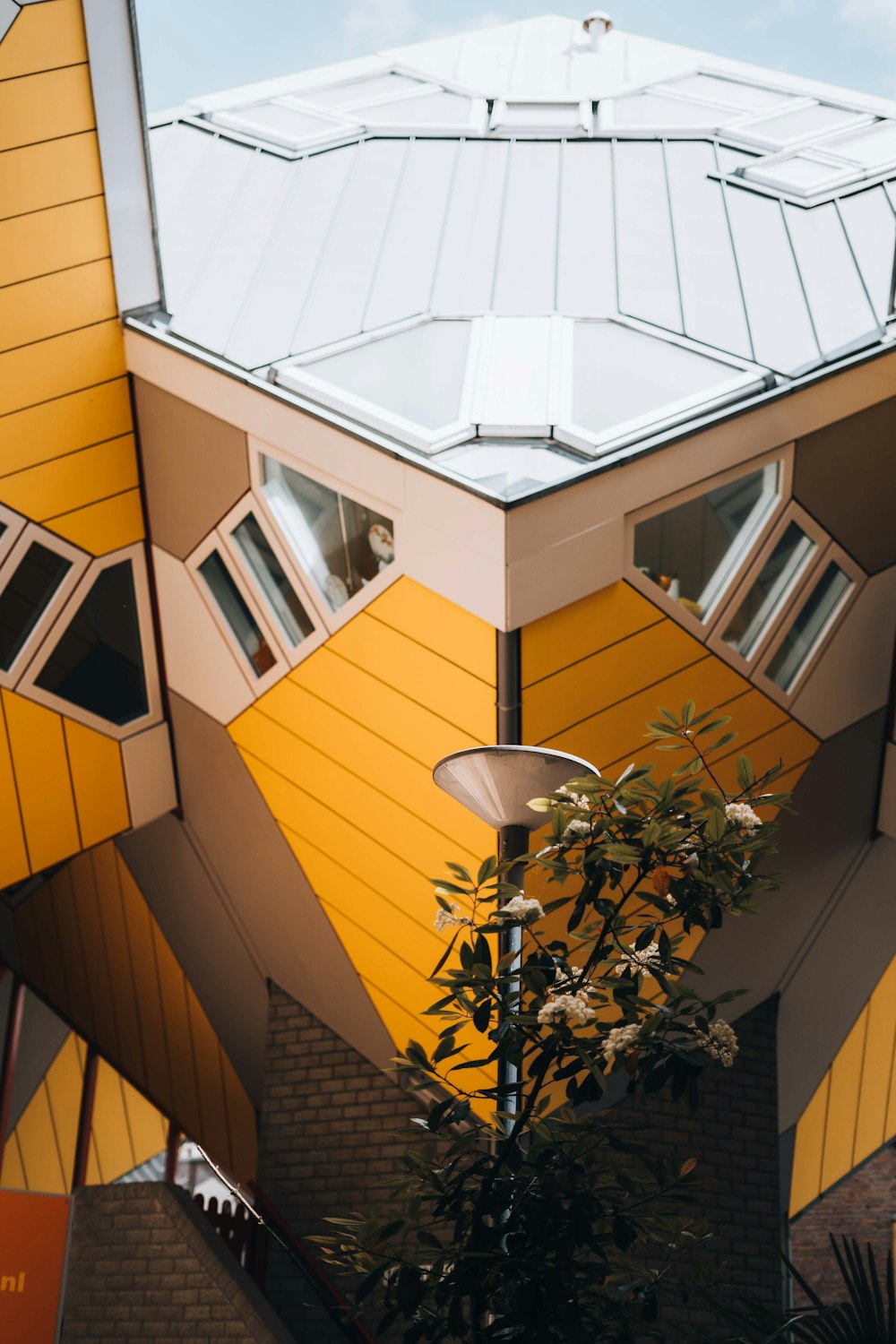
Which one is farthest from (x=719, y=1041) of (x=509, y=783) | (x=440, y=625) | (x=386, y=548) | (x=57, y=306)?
(x=57, y=306)

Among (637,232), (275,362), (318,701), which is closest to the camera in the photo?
(275,362)

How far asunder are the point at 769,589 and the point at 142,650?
308 cm

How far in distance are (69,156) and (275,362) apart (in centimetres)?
121

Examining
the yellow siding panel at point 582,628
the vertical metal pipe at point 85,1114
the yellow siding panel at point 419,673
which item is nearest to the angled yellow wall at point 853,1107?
the yellow siding panel at point 582,628

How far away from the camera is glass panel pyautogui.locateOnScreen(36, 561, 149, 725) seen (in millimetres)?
6516

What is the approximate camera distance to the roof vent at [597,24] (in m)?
9.71

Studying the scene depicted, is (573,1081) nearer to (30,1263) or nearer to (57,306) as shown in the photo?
(30,1263)

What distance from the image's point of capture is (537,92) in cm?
829

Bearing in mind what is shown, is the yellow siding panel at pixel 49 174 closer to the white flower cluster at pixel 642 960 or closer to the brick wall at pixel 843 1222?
the white flower cluster at pixel 642 960

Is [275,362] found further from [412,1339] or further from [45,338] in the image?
[412,1339]

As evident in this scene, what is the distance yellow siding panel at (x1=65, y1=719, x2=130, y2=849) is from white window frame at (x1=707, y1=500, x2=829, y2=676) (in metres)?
3.17

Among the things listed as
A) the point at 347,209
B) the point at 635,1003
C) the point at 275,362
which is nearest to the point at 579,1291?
the point at 635,1003

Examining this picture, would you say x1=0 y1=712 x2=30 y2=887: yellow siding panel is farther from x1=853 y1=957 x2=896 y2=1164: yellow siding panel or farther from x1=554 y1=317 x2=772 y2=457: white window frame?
x1=853 y1=957 x2=896 y2=1164: yellow siding panel

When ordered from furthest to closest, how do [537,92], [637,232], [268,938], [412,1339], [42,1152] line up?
[42,1152] → [537,92] → [268,938] → [637,232] → [412,1339]
